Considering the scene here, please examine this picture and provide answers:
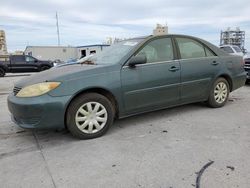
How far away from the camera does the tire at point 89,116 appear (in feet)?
10.8

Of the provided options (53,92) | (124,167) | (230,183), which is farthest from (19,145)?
(230,183)

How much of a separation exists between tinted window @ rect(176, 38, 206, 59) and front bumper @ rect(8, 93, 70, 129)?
92.1 inches

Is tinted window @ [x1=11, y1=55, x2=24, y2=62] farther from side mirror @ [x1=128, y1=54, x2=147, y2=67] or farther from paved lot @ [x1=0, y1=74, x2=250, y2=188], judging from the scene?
side mirror @ [x1=128, y1=54, x2=147, y2=67]

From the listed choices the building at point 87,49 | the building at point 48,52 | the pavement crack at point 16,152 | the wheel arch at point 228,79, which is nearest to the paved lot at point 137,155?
the pavement crack at point 16,152

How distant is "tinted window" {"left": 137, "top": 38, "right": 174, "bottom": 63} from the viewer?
3971 mm

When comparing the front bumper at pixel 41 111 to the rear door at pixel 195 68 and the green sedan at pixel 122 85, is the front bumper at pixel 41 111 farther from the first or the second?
the rear door at pixel 195 68

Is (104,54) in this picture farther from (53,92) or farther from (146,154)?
(146,154)

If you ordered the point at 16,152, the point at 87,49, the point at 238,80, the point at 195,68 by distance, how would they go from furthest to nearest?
the point at 87,49 < the point at 238,80 < the point at 195,68 < the point at 16,152

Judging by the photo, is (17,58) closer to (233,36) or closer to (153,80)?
(153,80)

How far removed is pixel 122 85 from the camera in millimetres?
3607

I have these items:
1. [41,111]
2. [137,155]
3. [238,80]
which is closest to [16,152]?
[41,111]

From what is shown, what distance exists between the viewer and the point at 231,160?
8.80ft

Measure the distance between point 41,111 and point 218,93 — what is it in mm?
3538

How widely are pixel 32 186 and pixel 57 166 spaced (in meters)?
0.41
